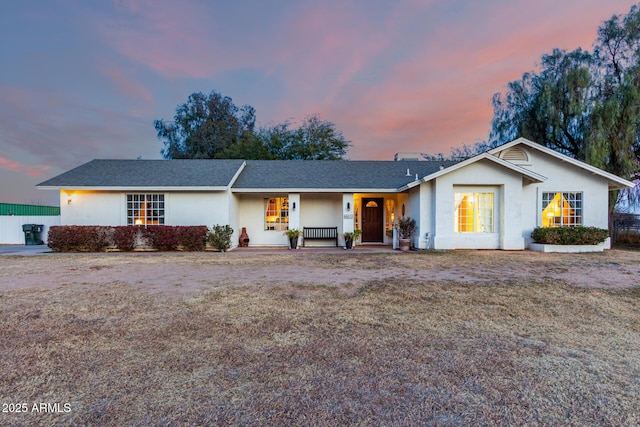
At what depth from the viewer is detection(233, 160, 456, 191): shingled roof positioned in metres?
13.5

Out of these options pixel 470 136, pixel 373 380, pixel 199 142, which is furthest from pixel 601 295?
pixel 199 142

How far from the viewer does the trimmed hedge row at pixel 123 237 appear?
11984mm

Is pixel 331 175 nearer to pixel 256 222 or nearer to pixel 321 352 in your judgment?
pixel 256 222

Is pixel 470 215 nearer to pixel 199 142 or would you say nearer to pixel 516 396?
pixel 516 396

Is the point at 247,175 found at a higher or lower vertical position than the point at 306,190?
higher

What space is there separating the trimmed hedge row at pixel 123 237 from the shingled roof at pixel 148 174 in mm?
1797

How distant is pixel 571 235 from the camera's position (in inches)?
463

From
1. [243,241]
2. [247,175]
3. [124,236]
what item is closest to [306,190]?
[247,175]

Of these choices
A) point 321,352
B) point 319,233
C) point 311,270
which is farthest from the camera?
point 319,233

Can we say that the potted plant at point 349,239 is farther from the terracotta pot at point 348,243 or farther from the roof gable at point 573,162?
the roof gable at point 573,162

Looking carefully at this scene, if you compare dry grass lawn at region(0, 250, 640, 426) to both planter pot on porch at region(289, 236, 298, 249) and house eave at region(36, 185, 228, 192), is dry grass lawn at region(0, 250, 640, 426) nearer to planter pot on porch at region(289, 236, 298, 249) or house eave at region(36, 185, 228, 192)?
house eave at region(36, 185, 228, 192)

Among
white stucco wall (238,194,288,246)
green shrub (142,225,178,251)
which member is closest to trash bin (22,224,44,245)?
green shrub (142,225,178,251)

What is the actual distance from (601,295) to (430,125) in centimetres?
1739

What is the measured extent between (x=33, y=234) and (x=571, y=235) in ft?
81.9
